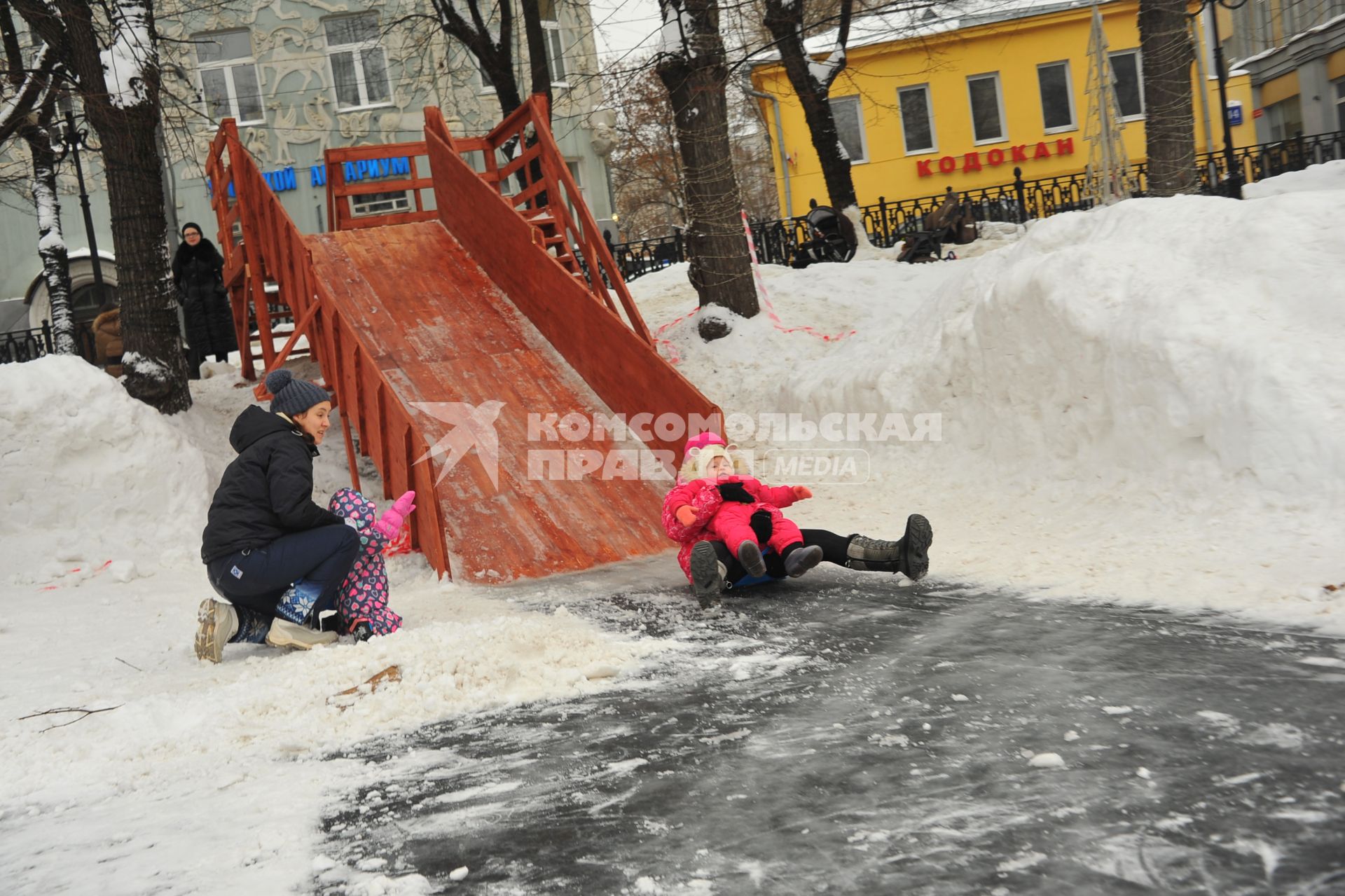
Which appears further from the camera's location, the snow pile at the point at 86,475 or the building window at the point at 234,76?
the building window at the point at 234,76

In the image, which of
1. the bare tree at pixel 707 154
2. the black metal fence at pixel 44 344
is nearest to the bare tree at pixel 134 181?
the bare tree at pixel 707 154

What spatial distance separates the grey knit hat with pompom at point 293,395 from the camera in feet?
17.9

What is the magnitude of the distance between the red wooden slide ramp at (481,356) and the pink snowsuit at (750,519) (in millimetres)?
1550

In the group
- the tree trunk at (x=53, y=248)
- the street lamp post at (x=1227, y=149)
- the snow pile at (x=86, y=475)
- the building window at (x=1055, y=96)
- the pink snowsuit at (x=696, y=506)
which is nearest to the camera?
the pink snowsuit at (x=696, y=506)

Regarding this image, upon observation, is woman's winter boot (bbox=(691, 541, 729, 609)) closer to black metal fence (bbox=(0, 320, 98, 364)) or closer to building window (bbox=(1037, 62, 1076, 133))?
black metal fence (bbox=(0, 320, 98, 364))

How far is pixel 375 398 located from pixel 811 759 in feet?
17.2

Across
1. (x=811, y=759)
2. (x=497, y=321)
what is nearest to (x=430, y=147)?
(x=497, y=321)

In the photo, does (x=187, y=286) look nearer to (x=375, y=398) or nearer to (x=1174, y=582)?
(x=375, y=398)

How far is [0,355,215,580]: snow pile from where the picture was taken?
8.09 m

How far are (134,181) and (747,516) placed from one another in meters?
7.00

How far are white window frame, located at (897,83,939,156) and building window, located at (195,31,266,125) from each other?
14968mm

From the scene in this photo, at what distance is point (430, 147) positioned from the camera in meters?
12.0

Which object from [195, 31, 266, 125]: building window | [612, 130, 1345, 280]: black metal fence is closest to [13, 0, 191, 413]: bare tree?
[612, 130, 1345, 280]: black metal fence

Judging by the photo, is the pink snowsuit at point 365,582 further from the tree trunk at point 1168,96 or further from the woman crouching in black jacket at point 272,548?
the tree trunk at point 1168,96
